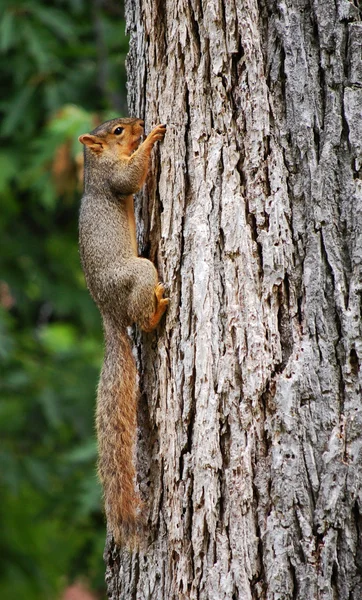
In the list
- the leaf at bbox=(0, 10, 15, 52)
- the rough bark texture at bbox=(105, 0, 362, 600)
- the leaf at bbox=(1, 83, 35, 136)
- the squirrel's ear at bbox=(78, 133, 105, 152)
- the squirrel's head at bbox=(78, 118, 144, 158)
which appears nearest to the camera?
the rough bark texture at bbox=(105, 0, 362, 600)

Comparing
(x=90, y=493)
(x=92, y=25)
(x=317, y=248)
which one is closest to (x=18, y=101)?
(x=92, y=25)

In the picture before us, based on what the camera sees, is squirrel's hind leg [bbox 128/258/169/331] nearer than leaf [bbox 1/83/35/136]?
Yes

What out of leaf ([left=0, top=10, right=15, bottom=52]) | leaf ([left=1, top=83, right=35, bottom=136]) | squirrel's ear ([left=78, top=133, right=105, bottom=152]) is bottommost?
squirrel's ear ([left=78, top=133, right=105, bottom=152])

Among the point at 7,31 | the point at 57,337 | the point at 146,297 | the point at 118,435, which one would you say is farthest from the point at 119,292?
the point at 57,337

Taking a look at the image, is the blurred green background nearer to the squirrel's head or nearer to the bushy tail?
the squirrel's head

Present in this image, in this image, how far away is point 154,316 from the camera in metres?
2.24

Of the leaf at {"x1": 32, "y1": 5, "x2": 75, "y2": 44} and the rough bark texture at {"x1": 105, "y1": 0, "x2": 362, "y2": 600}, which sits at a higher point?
the leaf at {"x1": 32, "y1": 5, "x2": 75, "y2": 44}

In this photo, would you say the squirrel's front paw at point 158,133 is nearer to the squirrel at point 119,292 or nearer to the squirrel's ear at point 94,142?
the squirrel at point 119,292

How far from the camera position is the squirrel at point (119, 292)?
221 centimetres

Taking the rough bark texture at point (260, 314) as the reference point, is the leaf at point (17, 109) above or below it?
above

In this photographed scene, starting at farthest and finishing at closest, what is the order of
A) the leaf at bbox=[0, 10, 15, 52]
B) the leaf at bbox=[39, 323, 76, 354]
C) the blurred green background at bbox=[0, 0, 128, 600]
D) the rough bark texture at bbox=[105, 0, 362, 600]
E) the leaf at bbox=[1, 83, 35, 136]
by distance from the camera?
the leaf at bbox=[39, 323, 76, 354] < the leaf at bbox=[1, 83, 35, 136] < the blurred green background at bbox=[0, 0, 128, 600] < the leaf at bbox=[0, 10, 15, 52] < the rough bark texture at bbox=[105, 0, 362, 600]

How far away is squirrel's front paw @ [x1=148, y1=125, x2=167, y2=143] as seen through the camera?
2.23 m

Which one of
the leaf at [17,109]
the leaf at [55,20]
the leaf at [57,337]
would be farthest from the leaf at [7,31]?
the leaf at [57,337]

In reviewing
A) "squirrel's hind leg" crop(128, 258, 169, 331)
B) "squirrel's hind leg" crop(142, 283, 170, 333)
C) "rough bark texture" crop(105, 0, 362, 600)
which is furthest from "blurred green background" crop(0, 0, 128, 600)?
"rough bark texture" crop(105, 0, 362, 600)
